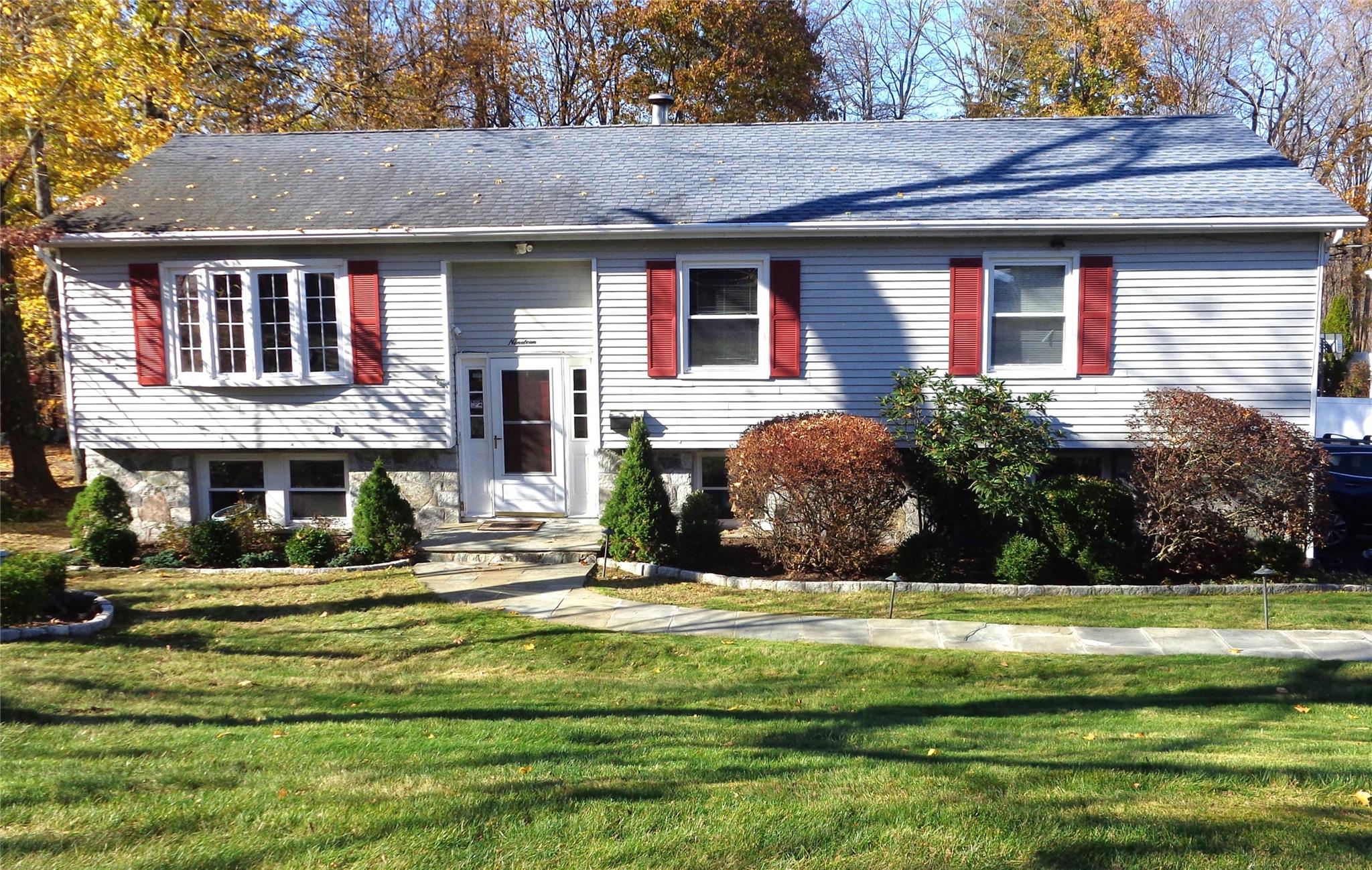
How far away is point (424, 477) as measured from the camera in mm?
12406

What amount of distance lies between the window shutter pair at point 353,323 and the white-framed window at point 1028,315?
24.3 ft

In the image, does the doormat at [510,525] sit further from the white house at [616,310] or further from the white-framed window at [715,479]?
the white-framed window at [715,479]

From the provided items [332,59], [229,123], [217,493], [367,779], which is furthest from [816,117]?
[367,779]

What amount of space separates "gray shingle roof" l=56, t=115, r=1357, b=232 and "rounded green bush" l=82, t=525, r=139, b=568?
372 cm

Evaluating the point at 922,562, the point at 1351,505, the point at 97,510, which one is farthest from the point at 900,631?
the point at 97,510

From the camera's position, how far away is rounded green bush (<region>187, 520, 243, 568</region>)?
10875 millimetres

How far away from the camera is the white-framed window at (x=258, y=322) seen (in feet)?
39.4

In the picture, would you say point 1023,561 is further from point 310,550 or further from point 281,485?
point 281,485

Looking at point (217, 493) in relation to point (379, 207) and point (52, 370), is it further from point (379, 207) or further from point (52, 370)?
point (52, 370)

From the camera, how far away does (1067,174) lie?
12.6m

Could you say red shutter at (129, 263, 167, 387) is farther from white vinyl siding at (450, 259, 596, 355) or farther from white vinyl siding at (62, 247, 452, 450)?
white vinyl siding at (450, 259, 596, 355)

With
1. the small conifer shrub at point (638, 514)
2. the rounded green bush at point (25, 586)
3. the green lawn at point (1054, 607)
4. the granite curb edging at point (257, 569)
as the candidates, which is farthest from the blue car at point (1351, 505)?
the rounded green bush at point (25, 586)

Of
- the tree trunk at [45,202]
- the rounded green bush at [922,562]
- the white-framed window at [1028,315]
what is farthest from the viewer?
the tree trunk at [45,202]

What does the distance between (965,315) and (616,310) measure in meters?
4.19
